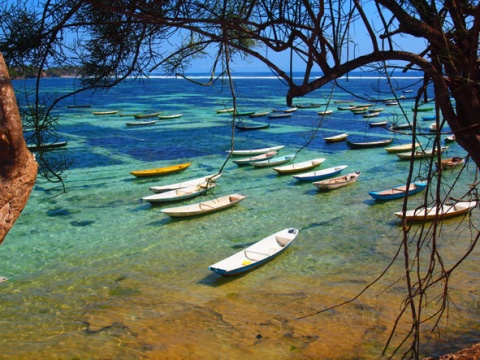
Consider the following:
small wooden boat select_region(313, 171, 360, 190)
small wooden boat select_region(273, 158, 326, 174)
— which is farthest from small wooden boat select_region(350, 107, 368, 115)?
small wooden boat select_region(313, 171, 360, 190)

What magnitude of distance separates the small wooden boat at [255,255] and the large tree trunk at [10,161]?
5455mm

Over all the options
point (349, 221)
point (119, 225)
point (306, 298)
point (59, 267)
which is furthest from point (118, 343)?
point (349, 221)

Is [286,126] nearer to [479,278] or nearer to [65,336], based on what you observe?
[479,278]

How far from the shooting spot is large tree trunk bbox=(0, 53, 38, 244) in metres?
2.35

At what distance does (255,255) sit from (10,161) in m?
6.30

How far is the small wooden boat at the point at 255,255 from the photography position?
7.82 meters

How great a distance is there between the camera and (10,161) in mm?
2418

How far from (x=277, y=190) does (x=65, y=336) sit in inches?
305

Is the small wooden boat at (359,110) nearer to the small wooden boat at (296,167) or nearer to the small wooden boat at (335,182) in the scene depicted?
the small wooden boat at (296,167)

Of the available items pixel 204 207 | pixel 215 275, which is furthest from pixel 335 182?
pixel 215 275

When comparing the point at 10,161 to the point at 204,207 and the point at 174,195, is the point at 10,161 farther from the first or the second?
the point at 174,195

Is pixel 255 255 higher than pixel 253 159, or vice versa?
pixel 253 159

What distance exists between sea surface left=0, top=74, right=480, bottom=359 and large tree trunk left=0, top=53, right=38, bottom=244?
1.68 metres

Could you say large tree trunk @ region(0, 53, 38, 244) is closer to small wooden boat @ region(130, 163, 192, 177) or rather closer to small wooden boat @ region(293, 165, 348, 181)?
small wooden boat @ region(293, 165, 348, 181)
